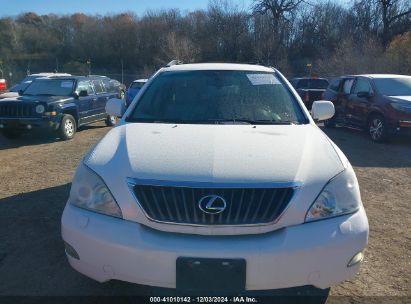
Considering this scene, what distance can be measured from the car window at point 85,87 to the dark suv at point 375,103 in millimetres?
7131

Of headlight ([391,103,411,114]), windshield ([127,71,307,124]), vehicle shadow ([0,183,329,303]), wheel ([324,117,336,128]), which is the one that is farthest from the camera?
wheel ([324,117,336,128])

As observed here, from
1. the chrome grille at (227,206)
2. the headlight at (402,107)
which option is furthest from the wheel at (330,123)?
the chrome grille at (227,206)

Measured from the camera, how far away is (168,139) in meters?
3.21

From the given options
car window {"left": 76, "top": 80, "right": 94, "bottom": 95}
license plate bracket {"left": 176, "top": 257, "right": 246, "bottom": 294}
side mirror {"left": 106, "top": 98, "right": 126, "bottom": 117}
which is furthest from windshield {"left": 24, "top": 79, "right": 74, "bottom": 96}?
license plate bracket {"left": 176, "top": 257, "right": 246, "bottom": 294}

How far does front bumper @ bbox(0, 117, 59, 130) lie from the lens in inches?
392

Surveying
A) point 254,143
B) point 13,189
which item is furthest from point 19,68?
point 254,143

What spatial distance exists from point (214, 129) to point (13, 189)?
3782 mm

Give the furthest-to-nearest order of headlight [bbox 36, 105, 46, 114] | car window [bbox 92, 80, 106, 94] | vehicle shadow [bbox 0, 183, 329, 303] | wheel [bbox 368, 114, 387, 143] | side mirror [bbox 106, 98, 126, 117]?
car window [bbox 92, 80, 106, 94] → headlight [bbox 36, 105, 46, 114] → wheel [bbox 368, 114, 387, 143] → side mirror [bbox 106, 98, 126, 117] → vehicle shadow [bbox 0, 183, 329, 303]

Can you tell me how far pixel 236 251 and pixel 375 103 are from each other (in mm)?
8840

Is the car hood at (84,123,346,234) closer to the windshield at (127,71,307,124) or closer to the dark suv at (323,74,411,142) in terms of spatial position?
the windshield at (127,71,307,124)

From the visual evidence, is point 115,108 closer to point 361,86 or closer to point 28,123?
point 28,123

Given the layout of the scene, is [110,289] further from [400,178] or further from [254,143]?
[400,178]

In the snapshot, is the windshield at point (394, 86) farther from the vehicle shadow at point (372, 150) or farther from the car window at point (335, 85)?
the car window at point (335, 85)

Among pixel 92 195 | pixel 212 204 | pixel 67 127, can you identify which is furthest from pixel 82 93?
pixel 212 204
